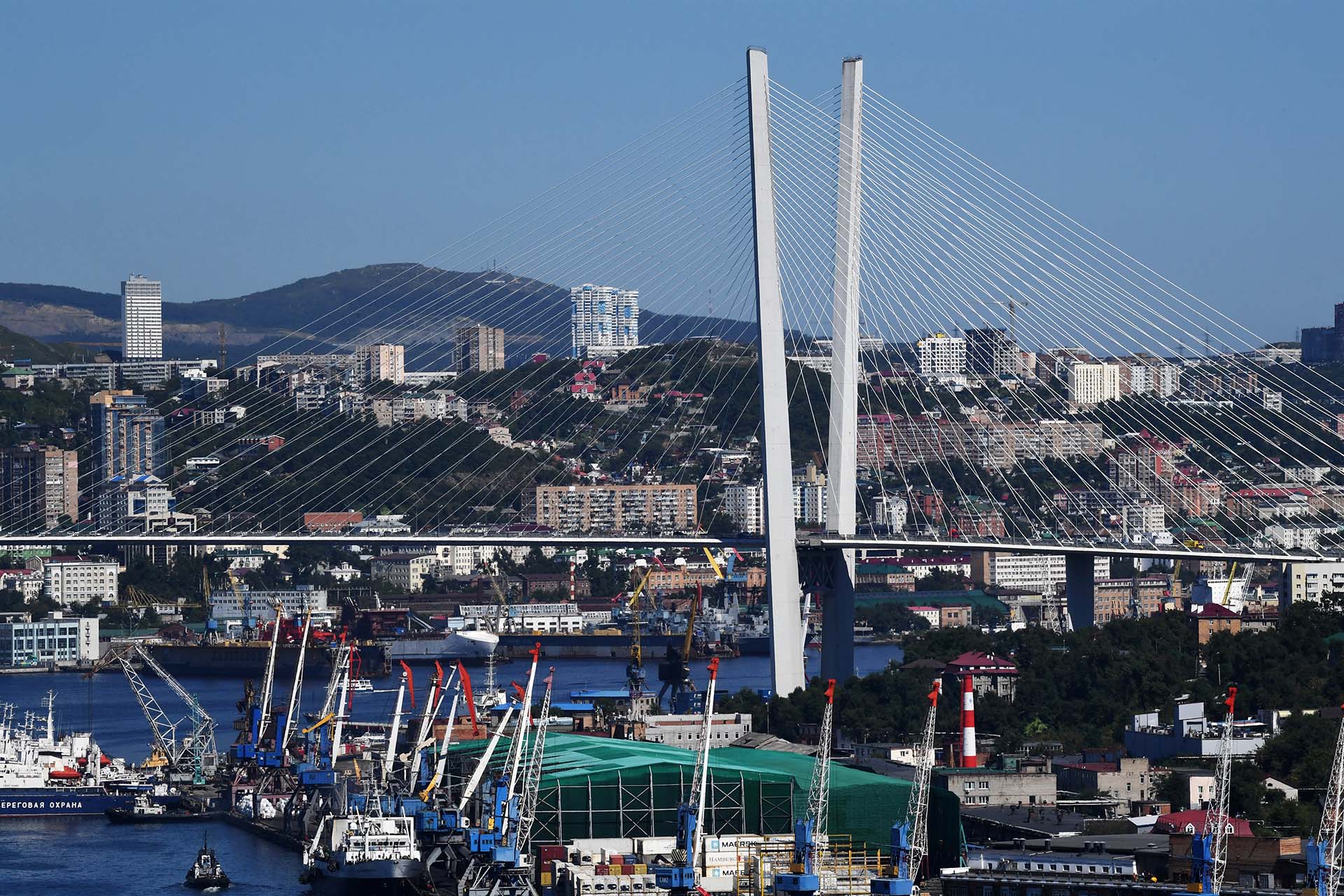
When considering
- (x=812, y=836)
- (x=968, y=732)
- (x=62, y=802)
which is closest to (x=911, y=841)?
(x=812, y=836)

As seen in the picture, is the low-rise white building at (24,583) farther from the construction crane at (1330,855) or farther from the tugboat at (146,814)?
the construction crane at (1330,855)

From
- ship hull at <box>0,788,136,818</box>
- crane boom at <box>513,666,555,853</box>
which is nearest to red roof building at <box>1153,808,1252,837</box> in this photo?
crane boom at <box>513,666,555,853</box>

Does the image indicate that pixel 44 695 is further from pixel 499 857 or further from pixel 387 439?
pixel 499 857

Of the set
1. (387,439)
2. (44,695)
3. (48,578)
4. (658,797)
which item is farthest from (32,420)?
(658,797)

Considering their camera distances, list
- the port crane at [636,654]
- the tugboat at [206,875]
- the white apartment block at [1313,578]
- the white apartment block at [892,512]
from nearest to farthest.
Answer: the tugboat at [206,875] < the port crane at [636,654] < the white apartment block at [1313,578] < the white apartment block at [892,512]

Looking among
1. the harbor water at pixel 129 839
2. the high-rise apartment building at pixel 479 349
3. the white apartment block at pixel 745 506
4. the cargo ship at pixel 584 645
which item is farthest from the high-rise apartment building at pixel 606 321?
the harbor water at pixel 129 839

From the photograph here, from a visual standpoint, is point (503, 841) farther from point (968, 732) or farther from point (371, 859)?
point (968, 732)

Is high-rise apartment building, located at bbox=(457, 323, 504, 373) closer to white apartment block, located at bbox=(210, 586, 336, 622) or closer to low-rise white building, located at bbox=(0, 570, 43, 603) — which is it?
low-rise white building, located at bbox=(0, 570, 43, 603)
